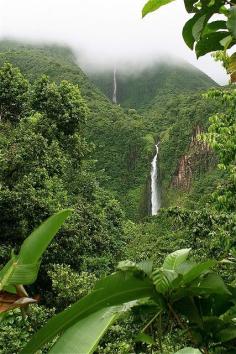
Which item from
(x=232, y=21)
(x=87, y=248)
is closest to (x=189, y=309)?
(x=232, y=21)

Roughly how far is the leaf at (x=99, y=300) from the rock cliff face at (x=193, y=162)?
34.8 meters

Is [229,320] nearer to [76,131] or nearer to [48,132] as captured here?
[48,132]

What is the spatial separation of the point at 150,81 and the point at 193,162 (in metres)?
34.2

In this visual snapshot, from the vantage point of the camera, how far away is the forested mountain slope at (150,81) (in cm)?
6319

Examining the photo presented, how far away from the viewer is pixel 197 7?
2.34ft

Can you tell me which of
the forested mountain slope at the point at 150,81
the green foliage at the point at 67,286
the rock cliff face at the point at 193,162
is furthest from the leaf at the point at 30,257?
the forested mountain slope at the point at 150,81

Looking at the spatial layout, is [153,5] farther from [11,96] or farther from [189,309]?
[11,96]

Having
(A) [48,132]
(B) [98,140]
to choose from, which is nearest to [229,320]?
(A) [48,132]

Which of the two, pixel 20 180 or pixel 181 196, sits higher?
pixel 20 180

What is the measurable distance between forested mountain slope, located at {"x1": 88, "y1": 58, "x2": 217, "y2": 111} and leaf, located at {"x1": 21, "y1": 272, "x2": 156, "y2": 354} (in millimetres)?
60337

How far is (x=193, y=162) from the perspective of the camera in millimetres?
36969

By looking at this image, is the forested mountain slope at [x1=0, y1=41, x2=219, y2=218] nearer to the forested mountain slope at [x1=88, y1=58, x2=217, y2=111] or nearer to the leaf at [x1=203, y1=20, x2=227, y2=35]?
the forested mountain slope at [x1=88, y1=58, x2=217, y2=111]

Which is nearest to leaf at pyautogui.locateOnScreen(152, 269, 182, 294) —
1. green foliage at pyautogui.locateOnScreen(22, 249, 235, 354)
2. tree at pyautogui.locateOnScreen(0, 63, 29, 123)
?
green foliage at pyautogui.locateOnScreen(22, 249, 235, 354)

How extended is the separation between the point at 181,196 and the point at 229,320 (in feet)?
115
